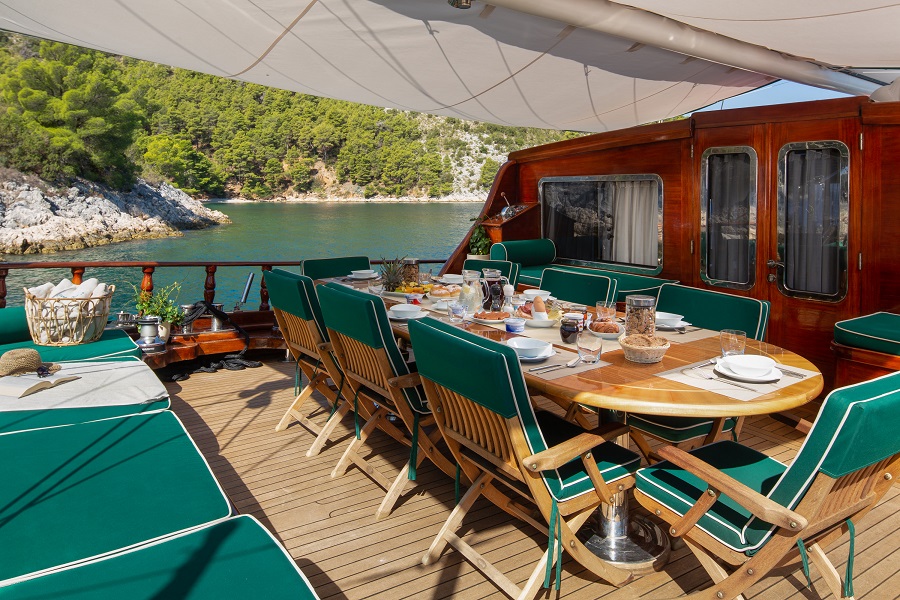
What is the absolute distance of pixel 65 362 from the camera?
343 centimetres

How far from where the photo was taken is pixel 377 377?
119 inches

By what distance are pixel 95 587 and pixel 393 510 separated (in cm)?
160

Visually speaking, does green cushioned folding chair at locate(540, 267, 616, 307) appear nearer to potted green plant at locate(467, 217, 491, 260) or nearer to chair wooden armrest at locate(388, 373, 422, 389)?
chair wooden armrest at locate(388, 373, 422, 389)

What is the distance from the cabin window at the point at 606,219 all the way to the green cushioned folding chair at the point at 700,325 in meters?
1.88

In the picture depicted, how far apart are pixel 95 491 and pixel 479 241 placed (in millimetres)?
5044

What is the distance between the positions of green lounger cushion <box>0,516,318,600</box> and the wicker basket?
8.33ft

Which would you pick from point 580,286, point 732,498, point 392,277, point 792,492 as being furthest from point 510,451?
point 580,286

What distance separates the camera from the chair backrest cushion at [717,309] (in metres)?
3.04

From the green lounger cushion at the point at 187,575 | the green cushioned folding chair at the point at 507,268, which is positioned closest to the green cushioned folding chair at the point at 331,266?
the green cushioned folding chair at the point at 507,268

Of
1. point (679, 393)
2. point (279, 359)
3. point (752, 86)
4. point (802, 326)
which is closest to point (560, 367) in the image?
point (679, 393)

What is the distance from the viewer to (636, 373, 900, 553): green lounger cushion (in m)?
1.58

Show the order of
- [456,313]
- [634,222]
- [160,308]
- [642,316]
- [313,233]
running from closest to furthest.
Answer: [642,316] < [456,313] < [160,308] < [634,222] < [313,233]

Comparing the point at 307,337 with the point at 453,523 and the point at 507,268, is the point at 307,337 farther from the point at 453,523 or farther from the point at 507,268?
the point at 507,268

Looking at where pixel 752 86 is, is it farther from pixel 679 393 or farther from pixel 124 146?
pixel 124 146
